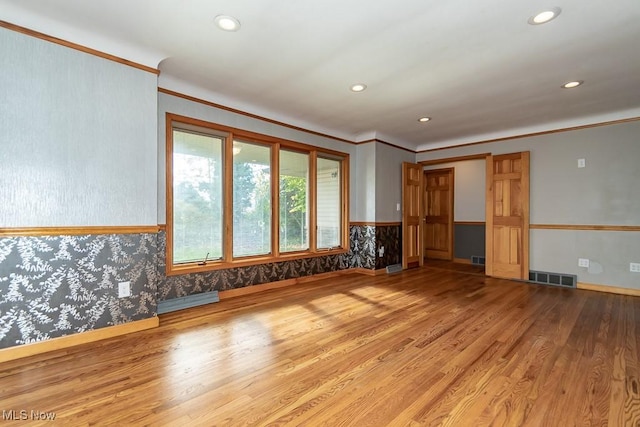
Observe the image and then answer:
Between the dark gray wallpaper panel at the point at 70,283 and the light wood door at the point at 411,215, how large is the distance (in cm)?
434

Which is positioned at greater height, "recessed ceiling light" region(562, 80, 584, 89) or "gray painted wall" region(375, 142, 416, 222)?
"recessed ceiling light" region(562, 80, 584, 89)

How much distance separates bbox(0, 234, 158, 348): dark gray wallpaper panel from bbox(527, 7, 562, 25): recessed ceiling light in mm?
3571

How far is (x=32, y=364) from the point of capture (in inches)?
80.2

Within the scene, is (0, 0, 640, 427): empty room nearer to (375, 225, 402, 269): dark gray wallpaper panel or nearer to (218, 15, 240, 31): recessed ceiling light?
(218, 15, 240, 31): recessed ceiling light

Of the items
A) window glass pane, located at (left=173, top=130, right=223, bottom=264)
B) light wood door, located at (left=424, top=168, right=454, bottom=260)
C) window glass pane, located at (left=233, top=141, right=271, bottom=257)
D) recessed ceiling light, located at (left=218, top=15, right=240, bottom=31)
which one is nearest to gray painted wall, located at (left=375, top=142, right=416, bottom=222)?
light wood door, located at (left=424, top=168, right=454, bottom=260)

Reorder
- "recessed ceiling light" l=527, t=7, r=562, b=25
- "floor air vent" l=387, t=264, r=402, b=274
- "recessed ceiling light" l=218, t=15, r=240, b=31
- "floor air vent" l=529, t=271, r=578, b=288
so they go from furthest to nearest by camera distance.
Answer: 1. "floor air vent" l=387, t=264, r=402, b=274
2. "floor air vent" l=529, t=271, r=578, b=288
3. "recessed ceiling light" l=218, t=15, r=240, b=31
4. "recessed ceiling light" l=527, t=7, r=562, b=25

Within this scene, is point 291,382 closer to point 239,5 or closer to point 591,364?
point 591,364

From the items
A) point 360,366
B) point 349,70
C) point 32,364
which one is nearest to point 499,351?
point 360,366

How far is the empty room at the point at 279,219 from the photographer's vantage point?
177cm

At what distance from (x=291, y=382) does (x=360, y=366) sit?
0.50m

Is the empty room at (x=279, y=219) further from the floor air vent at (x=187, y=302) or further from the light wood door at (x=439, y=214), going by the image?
the light wood door at (x=439, y=214)

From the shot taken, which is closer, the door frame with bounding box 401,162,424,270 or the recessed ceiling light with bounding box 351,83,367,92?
the recessed ceiling light with bounding box 351,83,367,92

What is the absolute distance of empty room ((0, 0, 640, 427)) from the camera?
1.77 metres

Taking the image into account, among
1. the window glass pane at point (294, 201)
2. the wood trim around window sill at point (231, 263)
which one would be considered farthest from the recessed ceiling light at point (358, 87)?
the wood trim around window sill at point (231, 263)
